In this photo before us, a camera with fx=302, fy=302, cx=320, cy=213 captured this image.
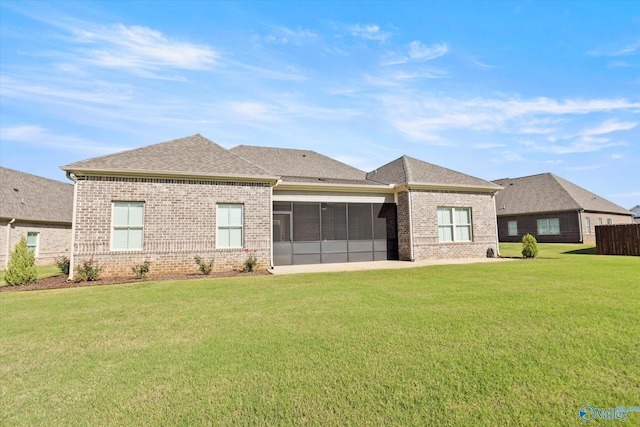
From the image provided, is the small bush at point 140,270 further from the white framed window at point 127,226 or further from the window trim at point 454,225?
the window trim at point 454,225

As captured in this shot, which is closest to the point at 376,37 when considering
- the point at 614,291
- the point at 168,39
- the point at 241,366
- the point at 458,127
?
the point at 458,127

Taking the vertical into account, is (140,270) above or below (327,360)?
above

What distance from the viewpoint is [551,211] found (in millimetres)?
27219

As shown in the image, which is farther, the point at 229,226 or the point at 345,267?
the point at 345,267

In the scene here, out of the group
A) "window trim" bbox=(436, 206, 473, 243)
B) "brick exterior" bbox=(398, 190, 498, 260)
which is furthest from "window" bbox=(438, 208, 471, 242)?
"brick exterior" bbox=(398, 190, 498, 260)

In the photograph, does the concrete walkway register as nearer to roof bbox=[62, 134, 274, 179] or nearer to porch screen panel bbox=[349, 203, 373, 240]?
porch screen panel bbox=[349, 203, 373, 240]

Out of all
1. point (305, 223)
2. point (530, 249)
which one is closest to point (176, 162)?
point (305, 223)

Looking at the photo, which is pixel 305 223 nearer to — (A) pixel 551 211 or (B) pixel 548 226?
(A) pixel 551 211

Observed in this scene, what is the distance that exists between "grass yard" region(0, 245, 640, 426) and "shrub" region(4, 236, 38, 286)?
3.75 meters

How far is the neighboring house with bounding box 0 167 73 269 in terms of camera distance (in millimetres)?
17203

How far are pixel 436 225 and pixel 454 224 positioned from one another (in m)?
1.25

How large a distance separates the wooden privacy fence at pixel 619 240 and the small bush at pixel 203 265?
21987mm

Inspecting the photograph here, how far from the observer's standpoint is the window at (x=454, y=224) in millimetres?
16062

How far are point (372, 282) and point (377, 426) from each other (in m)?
6.58
